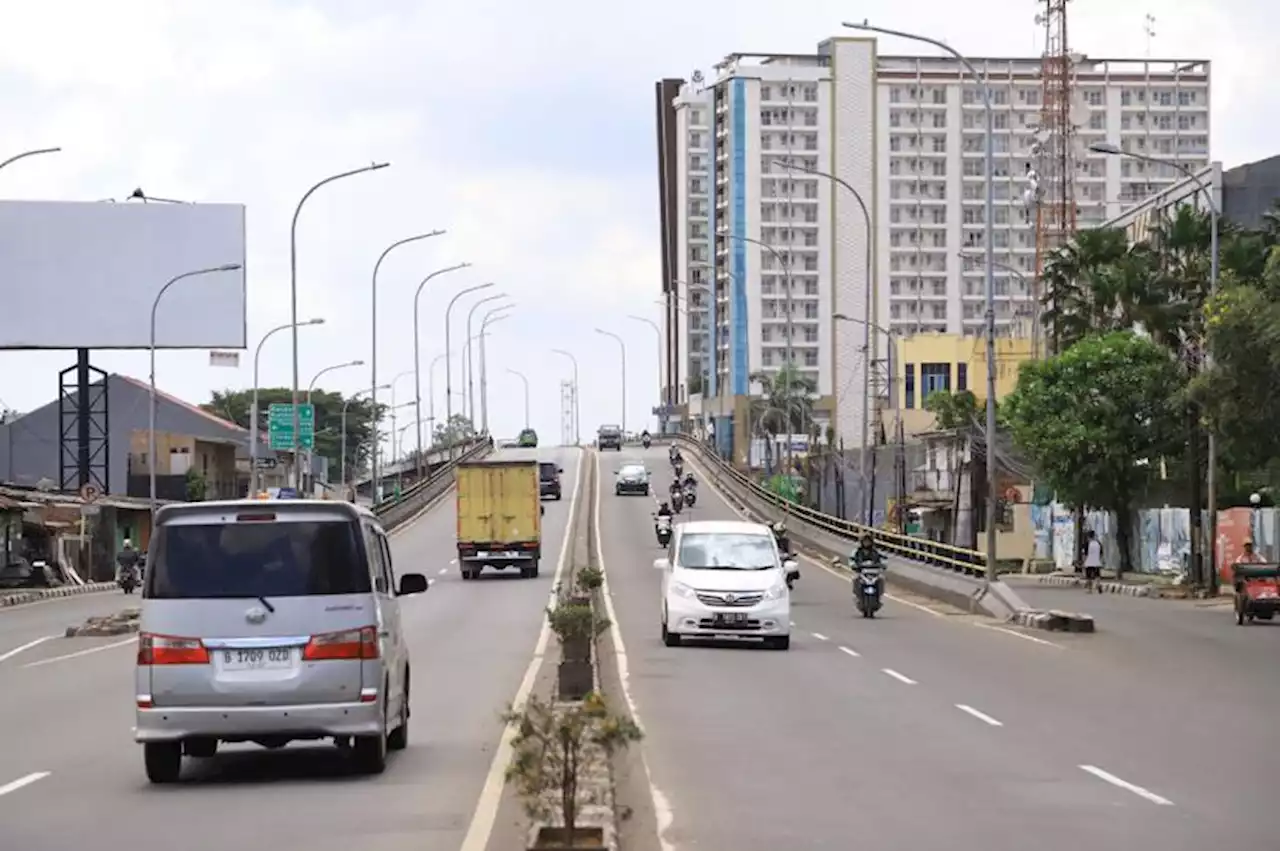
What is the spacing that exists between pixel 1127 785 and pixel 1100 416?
48912 mm

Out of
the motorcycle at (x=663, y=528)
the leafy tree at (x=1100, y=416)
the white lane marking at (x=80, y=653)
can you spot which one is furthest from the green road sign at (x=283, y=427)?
the white lane marking at (x=80, y=653)

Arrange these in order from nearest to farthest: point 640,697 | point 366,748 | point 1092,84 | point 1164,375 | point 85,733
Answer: point 366,748 → point 85,733 → point 640,697 → point 1164,375 → point 1092,84

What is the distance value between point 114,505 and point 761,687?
49636 mm

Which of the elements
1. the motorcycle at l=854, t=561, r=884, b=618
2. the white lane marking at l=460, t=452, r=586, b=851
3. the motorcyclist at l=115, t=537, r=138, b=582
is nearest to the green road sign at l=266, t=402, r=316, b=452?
the motorcyclist at l=115, t=537, r=138, b=582

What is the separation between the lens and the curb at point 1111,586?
55.7 m

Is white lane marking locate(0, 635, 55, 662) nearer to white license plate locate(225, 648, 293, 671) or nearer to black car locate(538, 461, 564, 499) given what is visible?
white license plate locate(225, 648, 293, 671)

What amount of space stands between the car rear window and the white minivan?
1611 centimetres

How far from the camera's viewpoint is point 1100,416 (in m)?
62.8

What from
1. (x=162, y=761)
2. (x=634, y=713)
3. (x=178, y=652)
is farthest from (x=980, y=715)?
(x=178, y=652)

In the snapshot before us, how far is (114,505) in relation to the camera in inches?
2751

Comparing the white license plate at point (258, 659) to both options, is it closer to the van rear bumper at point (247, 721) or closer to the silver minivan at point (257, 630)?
the silver minivan at point (257, 630)

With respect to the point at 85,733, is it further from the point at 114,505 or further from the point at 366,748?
the point at 114,505

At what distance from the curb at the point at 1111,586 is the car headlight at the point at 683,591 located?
26.9m

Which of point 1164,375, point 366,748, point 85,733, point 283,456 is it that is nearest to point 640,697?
point 85,733
